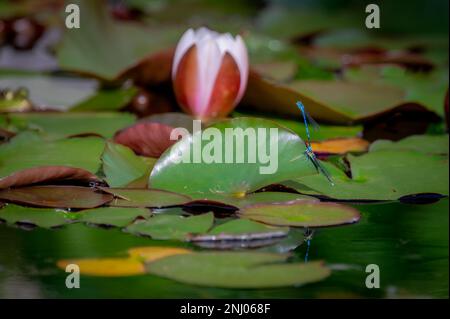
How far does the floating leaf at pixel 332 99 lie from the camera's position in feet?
5.57

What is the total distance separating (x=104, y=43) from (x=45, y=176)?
3.47ft

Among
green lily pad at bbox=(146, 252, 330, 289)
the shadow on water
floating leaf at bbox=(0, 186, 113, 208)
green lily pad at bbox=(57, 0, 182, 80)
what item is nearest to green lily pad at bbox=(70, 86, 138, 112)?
green lily pad at bbox=(57, 0, 182, 80)

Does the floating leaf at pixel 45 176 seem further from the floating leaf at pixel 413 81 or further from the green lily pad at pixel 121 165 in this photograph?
the floating leaf at pixel 413 81

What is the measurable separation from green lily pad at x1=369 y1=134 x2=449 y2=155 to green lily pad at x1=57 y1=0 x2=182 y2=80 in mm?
720

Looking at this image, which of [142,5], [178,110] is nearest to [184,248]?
[178,110]

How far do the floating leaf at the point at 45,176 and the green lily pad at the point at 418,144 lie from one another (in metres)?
0.56

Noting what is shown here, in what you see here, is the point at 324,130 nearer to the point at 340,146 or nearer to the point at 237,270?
the point at 340,146

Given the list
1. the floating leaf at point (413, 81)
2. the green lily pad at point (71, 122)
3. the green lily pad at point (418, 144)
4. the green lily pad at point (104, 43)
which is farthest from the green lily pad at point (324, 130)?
the green lily pad at point (104, 43)

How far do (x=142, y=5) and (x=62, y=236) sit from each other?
248 cm

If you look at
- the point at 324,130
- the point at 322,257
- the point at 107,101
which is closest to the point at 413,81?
the point at 324,130

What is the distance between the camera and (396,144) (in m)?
1.52

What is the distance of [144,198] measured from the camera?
1.18m

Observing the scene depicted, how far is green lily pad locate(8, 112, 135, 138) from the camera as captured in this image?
1.61 m

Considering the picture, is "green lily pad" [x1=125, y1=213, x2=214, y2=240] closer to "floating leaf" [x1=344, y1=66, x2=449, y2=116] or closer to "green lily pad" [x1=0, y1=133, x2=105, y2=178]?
"green lily pad" [x1=0, y1=133, x2=105, y2=178]
